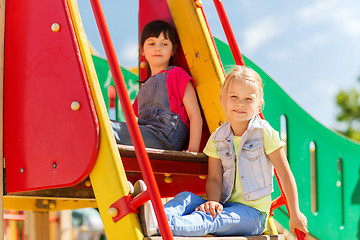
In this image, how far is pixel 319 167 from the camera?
13.9ft

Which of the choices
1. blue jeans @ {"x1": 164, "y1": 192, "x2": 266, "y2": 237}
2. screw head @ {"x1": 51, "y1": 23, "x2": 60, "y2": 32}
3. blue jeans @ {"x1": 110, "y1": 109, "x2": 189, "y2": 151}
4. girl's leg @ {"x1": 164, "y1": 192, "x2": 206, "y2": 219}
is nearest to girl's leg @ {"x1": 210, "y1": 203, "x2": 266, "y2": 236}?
blue jeans @ {"x1": 164, "y1": 192, "x2": 266, "y2": 237}

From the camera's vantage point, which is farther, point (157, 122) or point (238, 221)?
point (157, 122)

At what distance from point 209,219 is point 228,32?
1.15 meters

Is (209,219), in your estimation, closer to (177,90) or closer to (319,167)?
(177,90)

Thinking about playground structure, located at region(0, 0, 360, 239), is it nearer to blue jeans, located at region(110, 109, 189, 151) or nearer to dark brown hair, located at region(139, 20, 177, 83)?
dark brown hair, located at region(139, 20, 177, 83)

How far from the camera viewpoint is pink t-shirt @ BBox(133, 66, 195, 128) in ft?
9.28

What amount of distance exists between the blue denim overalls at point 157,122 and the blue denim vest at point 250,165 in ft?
1.38

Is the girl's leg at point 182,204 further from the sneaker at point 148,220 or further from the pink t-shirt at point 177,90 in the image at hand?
the pink t-shirt at point 177,90

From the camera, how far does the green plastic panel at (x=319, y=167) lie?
13.0 feet

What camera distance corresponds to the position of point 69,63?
2156 mm

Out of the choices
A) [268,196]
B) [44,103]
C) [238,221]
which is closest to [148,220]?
[238,221]

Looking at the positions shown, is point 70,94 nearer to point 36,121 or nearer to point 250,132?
point 36,121

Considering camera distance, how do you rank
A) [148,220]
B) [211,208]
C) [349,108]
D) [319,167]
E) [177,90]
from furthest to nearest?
[349,108] < [319,167] < [177,90] < [211,208] < [148,220]

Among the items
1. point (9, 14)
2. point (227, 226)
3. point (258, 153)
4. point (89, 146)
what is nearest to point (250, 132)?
point (258, 153)
